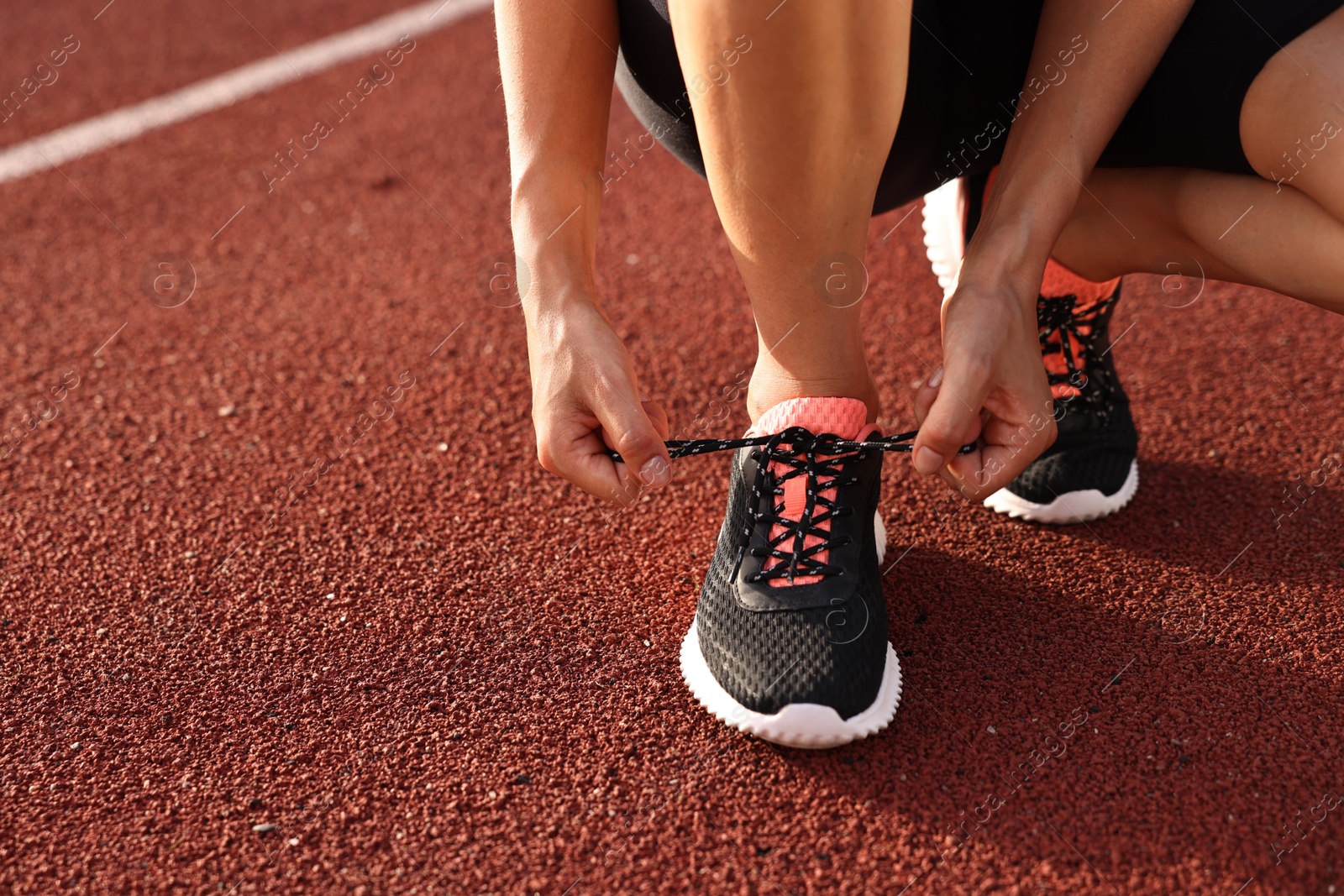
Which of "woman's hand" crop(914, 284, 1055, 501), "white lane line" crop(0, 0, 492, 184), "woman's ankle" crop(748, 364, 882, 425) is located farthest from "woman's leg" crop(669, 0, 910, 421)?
"white lane line" crop(0, 0, 492, 184)

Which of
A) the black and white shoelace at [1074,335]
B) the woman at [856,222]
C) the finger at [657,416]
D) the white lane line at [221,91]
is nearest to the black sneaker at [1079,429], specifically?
the black and white shoelace at [1074,335]

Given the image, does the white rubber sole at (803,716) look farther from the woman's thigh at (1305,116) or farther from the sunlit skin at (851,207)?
the woman's thigh at (1305,116)

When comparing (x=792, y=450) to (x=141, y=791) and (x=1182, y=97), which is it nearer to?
(x=1182, y=97)

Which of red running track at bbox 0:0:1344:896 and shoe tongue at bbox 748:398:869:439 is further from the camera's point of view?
shoe tongue at bbox 748:398:869:439

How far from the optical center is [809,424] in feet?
4.24

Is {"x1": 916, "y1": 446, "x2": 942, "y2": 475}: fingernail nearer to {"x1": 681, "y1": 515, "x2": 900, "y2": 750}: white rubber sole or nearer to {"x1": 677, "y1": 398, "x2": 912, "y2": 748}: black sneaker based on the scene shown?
{"x1": 677, "y1": 398, "x2": 912, "y2": 748}: black sneaker

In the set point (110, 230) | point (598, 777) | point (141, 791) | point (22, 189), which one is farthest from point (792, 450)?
point (22, 189)

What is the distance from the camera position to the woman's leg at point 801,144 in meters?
1.06

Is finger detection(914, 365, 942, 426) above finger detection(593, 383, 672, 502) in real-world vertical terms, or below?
below

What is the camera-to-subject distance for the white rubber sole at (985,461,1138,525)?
1558mm

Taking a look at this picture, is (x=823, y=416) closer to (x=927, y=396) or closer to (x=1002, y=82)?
(x=927, y=396)

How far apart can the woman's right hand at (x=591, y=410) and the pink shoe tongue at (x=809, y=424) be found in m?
0.15

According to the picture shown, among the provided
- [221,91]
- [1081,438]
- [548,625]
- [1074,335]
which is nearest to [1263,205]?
[1074,335]

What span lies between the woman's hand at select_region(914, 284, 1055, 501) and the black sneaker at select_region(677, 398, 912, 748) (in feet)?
0.31
